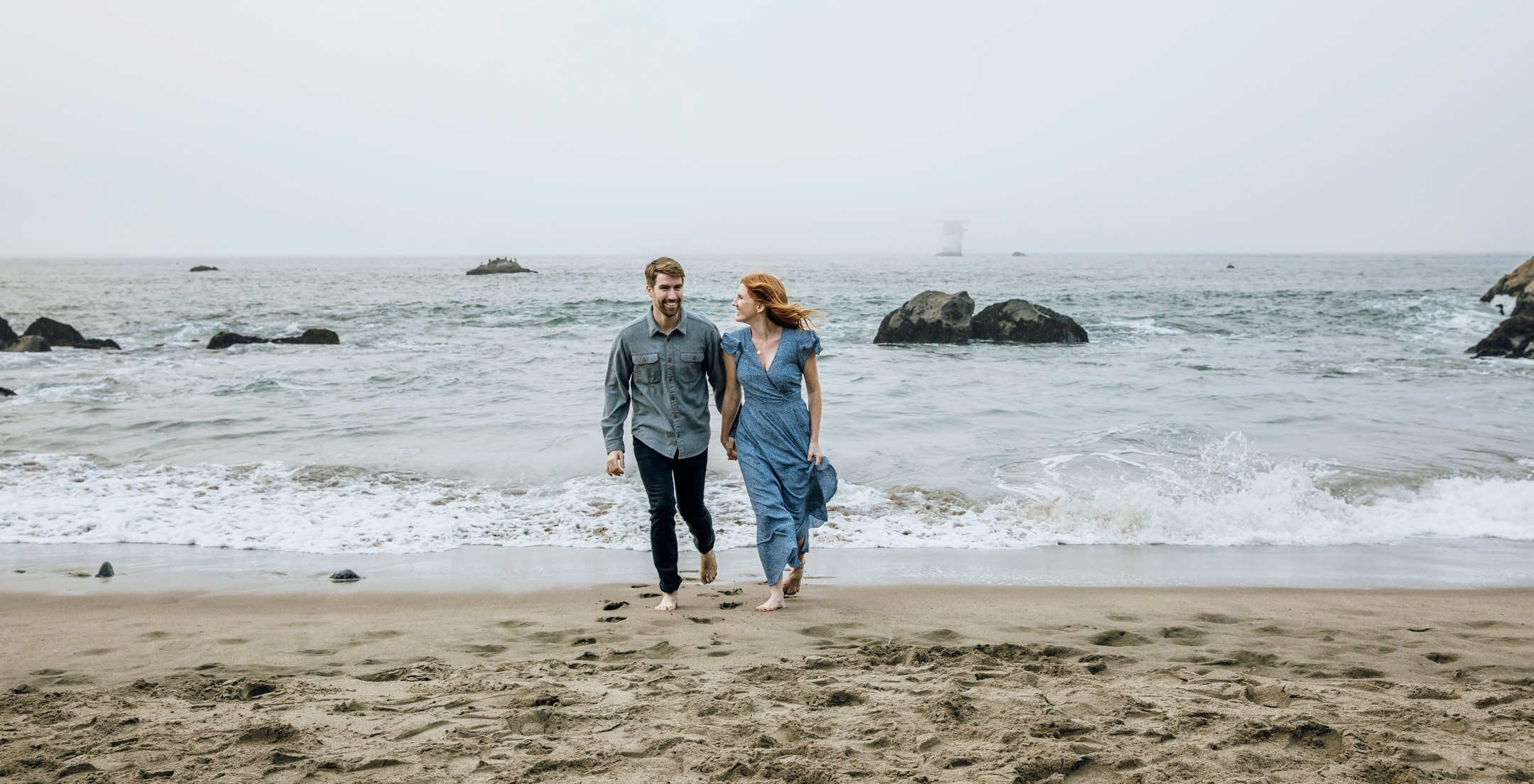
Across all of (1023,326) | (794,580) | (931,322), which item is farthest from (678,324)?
(1023,326)

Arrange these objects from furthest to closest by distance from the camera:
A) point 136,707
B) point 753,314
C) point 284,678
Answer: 1. point 753,314
2. point 284,678
3. point 136,707

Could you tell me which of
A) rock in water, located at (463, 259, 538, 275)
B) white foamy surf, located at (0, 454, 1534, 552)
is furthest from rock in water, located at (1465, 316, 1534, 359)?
rock in water, located at (463, 259, 538, 275)

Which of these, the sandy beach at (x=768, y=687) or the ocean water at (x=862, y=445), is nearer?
the sandy beach at (x=768, y=687)

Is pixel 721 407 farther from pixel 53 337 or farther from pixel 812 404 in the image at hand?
pixel 53 337

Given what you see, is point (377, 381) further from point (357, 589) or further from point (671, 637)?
point (671, 637)

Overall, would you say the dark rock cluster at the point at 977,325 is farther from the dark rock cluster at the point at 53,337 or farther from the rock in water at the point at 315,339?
the dark rock cluster at the point at 53,337

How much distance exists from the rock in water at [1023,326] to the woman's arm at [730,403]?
1593 centimetres

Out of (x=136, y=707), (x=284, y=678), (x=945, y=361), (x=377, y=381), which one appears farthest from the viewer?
(x=945, y=361)

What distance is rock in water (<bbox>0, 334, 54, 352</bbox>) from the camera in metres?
18.1

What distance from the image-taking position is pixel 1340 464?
320 inches

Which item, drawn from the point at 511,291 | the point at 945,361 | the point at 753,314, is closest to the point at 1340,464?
the point at 753,314

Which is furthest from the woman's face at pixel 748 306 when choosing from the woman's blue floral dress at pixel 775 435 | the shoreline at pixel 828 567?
the shoreline at pixel 828 567

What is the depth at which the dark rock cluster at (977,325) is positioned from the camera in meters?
19.5

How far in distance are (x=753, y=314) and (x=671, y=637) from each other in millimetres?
1670
